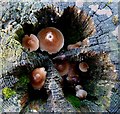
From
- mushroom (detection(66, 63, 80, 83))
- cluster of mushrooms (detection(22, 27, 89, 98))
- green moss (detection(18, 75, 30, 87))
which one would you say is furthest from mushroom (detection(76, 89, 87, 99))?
green moss (detection(18, 75, 30, 87))

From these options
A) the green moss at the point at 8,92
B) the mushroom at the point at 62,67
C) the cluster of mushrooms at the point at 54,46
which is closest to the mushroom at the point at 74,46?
the cluster of mushrooms at the point at 54,46

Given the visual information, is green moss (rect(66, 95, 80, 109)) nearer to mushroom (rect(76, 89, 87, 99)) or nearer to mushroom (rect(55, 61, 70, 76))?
mushroom (rect(76, 89, 87, 99))

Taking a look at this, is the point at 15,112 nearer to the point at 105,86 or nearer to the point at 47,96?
the point at 47,96

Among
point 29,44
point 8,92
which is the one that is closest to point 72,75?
point 29,44

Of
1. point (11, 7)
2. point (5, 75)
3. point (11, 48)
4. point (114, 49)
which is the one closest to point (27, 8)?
point (11, 7)

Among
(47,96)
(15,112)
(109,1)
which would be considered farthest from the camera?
(109,1)

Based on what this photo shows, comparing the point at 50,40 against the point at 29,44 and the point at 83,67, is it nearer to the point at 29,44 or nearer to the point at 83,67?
the point at 29,44
